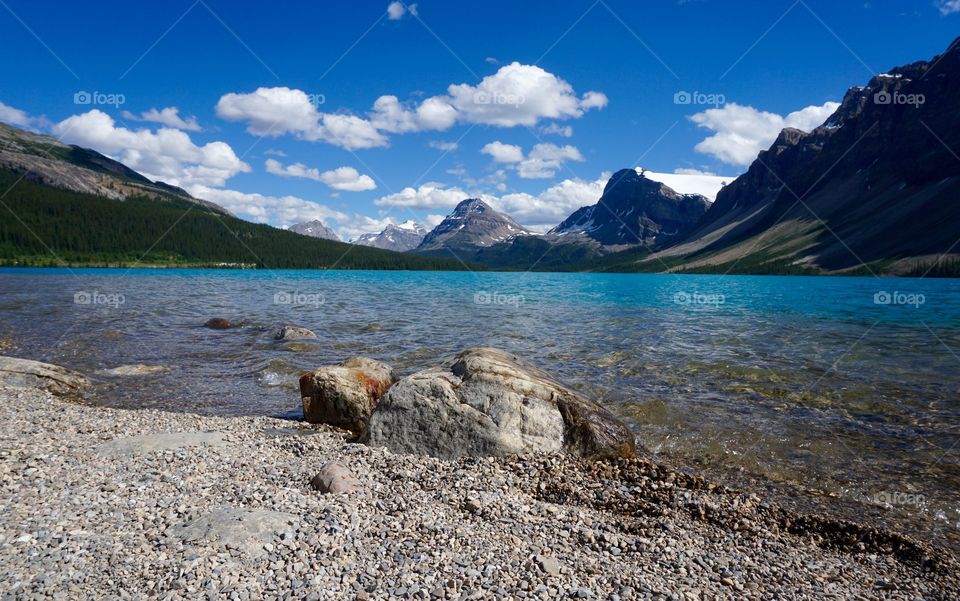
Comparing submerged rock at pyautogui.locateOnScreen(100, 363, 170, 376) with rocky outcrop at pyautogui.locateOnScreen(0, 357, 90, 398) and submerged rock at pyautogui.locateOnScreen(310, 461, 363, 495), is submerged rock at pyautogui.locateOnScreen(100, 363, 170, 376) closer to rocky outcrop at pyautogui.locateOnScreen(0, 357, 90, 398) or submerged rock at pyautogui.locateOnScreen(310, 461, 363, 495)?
rocky outcrop at pyautogui.locateOnScreen(0, 357, 90, 398)

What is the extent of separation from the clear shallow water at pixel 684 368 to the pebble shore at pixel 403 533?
310cm

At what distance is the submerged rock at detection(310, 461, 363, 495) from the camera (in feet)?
28.5

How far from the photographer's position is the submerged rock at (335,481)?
8688 millimetres

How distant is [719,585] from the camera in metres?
6.45

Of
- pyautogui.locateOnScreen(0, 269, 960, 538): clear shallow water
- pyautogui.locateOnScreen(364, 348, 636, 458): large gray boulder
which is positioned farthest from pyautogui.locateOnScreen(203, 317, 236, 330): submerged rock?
pyautogui.locateOnScreen(364, 348, 636, 458): large gray boulder

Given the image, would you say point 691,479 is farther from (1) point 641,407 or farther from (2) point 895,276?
(2) point 895,276

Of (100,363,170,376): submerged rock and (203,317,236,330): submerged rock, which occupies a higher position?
(203,317,236,330): submerged rock

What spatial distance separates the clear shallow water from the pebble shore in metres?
3.10

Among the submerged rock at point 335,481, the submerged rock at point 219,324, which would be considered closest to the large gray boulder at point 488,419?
the submerged rock at point 335,481

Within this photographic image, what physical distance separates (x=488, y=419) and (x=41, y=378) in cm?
1637

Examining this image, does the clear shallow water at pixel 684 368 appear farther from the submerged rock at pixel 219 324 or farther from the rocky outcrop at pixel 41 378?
the submerged rock at pixel 219 324

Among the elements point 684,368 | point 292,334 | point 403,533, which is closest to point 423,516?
point 403,533

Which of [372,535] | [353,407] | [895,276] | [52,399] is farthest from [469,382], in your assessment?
[895,276]

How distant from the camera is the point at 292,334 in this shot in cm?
2833
